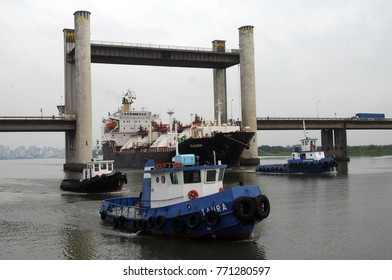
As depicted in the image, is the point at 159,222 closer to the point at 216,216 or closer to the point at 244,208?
the point at 216,216

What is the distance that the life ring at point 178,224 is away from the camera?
17516mm

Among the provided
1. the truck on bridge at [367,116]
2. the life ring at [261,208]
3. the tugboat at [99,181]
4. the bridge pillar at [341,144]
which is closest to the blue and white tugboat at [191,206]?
the life ring at [261,208]

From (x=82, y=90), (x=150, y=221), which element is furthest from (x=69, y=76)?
(x=150, y=221)

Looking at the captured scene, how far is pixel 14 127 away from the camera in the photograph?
68750 mm

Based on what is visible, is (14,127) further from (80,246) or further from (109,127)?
(80,246)

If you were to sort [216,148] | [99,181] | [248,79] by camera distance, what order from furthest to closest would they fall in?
1. [248,79]
2. [216,148]
3. [99,181]

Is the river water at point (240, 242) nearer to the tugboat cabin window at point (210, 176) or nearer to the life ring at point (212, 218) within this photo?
the life ring at point (212, 218)

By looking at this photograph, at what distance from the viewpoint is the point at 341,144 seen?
97625mm

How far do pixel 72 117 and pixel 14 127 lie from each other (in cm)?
912

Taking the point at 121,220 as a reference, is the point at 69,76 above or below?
above

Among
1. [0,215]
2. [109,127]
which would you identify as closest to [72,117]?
[109,127]

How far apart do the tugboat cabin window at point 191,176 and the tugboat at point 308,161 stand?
39.4m

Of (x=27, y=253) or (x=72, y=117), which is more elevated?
(x=72, y=117)

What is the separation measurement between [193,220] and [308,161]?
136 feet
